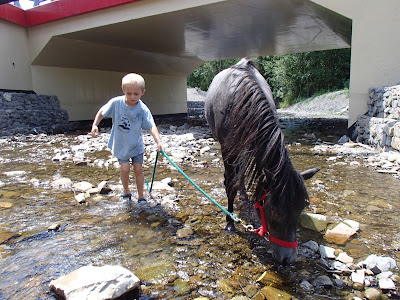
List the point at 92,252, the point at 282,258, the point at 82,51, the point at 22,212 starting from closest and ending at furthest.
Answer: the point at 282,258
the point at 92,252
the point at 22,212
the point at 82,51

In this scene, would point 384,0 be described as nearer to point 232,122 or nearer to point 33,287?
Result: point 232,122

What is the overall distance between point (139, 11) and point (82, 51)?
520 centimetres

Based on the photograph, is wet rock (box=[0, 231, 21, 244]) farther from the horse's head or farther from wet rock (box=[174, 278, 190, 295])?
the horse's head

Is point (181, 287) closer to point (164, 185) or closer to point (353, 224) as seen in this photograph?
point (353, 224)

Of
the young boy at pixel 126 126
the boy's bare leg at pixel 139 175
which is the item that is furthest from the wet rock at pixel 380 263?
the boy's bare leg at pixel 139 175

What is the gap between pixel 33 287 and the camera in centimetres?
206

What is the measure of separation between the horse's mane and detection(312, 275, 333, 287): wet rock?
0.62m

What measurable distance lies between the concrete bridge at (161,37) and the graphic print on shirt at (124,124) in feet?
23.7

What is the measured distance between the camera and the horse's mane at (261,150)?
214 centimetres

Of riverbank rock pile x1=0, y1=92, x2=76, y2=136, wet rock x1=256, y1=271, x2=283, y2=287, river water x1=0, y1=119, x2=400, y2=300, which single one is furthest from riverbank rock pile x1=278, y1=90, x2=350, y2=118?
wet rock x1=256, y1=271, x2=283, y2=287

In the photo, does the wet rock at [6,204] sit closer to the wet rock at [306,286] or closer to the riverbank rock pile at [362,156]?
the wet rock at [306,286]

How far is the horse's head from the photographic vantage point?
2145mm

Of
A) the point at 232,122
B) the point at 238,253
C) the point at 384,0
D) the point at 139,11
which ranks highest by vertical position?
the point at 139,11

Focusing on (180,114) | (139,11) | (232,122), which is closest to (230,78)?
(232,122)
